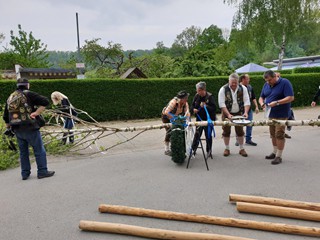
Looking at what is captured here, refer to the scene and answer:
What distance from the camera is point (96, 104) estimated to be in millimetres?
12594

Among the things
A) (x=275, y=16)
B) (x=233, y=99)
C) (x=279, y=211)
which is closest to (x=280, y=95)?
(x=233, y=99)

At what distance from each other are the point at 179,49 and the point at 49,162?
71.1 metres

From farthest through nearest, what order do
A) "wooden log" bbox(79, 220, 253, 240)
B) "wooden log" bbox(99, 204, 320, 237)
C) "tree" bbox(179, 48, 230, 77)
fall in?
1. "tree" bbox(179, 48, 230, 77)
2. "wooden log" bbox(99, 204, 320, 237)
3. "wooden log" bbox(79, 220, 253, 240)

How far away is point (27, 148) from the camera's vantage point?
5277 mm

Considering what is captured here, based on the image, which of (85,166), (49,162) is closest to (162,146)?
(85,166)

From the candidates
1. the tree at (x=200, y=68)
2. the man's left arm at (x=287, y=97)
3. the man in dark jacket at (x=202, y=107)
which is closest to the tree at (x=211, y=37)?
the tree at (x=200, y=68)

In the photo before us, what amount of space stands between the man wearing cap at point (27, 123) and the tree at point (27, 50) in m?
29.6

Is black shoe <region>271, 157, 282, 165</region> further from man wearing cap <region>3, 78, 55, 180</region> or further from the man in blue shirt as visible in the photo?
man wearing cap <region>3, 78, 55, 180</region>

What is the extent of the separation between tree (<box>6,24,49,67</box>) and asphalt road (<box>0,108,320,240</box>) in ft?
95.0

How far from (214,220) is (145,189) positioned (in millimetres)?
1523

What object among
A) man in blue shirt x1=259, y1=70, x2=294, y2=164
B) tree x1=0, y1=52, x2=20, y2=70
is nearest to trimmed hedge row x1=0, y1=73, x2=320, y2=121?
man in blue shirt x1=259, y1=70, x2=294, y2=164

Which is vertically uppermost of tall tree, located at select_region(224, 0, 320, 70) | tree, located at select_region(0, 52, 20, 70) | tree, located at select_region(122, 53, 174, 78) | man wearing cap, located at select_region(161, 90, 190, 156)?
tall tree, located at select_region(224, 0, 320, 70)

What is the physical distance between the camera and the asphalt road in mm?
3520

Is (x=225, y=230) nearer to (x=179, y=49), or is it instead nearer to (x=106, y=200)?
(x=106, y=200)
